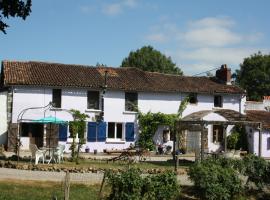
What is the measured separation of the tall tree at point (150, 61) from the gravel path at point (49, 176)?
164 ft

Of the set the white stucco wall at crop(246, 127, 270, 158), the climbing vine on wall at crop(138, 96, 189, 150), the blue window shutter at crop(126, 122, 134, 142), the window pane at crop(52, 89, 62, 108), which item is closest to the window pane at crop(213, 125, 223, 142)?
the white stucco wall at crop(246, 127, 270, 158)

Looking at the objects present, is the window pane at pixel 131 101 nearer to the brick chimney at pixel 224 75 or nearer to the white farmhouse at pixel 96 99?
the white farmhouse at pixel 96 99

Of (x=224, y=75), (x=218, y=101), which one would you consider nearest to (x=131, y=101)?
(x=218, y=101)

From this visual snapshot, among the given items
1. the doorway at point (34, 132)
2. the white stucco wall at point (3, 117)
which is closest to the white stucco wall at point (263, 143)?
the doorway at point (34, 132)

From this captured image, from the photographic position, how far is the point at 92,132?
3938 centimetres

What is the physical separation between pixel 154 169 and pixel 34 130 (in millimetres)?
15380

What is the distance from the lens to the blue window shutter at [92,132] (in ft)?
129

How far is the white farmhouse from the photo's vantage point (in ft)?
122

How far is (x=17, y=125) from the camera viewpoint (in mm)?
36688

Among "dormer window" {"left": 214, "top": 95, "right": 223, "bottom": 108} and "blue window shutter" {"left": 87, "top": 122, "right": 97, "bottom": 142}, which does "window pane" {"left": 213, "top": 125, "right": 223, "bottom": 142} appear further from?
"blue window shutter" {"left": 87, "top": 122, "right": 97, "bottom": 142}

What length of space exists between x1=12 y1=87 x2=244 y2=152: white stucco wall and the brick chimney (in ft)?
7.31

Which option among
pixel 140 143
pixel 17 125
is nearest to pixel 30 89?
pixel 17 125

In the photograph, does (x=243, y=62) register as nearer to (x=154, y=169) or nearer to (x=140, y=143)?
(x=140, y=143)

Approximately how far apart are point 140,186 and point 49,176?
710 cm
